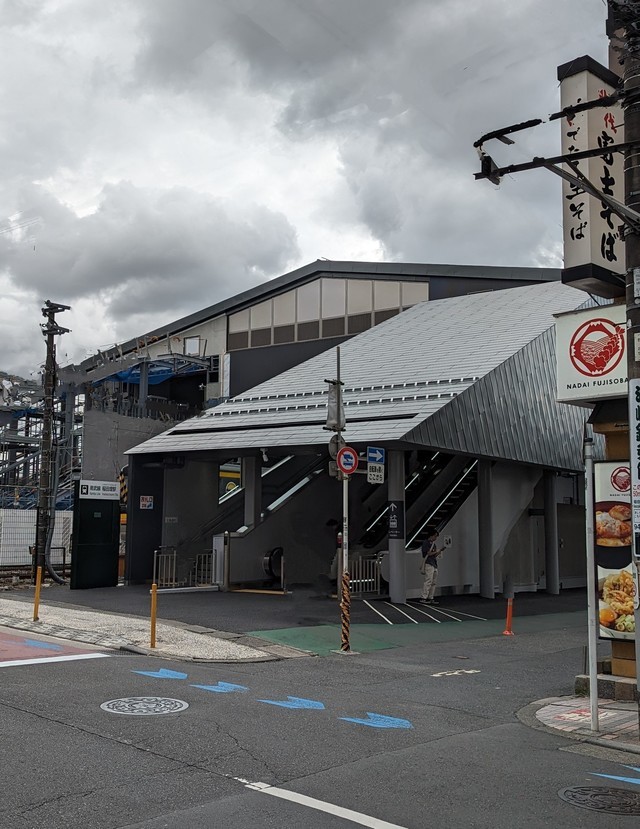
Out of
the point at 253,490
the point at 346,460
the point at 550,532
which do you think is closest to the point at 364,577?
the point at 253,490

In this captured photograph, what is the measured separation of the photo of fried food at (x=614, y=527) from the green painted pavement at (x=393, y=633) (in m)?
5.55

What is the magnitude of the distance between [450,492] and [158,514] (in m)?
9.05

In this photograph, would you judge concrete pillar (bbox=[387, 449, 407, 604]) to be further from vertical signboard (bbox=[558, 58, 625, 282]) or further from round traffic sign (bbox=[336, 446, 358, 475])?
vertical signboard (bbox=[558, 58, 625, 282])

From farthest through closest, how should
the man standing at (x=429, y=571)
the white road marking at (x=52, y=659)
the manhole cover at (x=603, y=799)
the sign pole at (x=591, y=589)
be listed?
the man standing at (x=429, y=571) < the white road marking at (x=52, y=659) < the sign pole at (x=591, y=589) < the manhole cover at (x=603, y=799)

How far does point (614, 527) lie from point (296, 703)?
4.13 meters

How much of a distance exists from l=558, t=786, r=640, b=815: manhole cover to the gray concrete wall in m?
29.4

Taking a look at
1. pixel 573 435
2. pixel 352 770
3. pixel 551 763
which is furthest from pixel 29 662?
pixel 573 435

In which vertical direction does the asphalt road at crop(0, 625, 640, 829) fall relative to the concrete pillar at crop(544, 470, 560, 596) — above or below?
below

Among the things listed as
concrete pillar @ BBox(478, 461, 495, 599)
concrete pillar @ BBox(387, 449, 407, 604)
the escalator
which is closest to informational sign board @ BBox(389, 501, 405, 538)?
concrete pillar @ BBox(387, 449, 407, 604)

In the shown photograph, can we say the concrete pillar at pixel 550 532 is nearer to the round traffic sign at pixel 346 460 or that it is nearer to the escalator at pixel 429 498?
the escalator at pixel 429 498

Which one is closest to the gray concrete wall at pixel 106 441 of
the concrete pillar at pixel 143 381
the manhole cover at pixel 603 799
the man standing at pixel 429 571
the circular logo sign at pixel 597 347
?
the concrete pillar at pixel 143 381

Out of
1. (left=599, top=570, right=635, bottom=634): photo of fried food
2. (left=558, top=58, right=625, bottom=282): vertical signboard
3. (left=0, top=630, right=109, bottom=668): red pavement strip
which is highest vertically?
(left=558, top=58, right=625, bottom=282): vertical signboard

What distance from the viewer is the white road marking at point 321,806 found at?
5461 millimetres

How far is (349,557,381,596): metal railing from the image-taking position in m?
21.7
